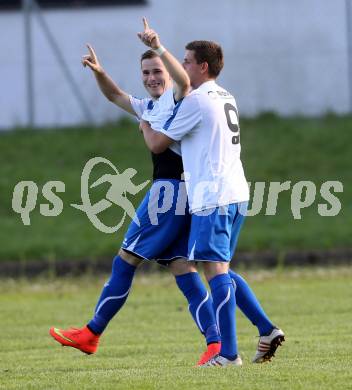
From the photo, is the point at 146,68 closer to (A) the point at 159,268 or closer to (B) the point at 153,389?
(B) the point at 153,389

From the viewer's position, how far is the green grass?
2131cm

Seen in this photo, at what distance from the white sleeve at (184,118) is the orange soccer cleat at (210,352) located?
147 centimetres

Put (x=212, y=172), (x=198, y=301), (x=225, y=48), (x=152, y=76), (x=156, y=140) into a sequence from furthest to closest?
(x=225, y=48) < (x=152, y=76) < (x=198, y=301) < (x=156, y=140) < (x=212, y=172)

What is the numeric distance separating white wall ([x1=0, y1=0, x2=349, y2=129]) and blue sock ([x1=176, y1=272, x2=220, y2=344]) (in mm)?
15911

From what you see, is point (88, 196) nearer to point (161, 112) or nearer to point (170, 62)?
point (161, 112)

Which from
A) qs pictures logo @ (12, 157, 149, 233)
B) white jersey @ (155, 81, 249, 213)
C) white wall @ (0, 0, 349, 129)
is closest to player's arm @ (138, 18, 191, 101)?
white jersey @ (155, 81, 249, 213)

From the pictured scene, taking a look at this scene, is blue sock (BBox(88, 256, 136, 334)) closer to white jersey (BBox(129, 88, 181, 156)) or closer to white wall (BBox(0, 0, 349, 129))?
white jersey (BBox(129, 88, 181, 156))

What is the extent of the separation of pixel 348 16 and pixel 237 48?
232 cm

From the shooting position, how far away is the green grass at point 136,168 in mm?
21312

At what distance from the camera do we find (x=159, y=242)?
902 centimetres

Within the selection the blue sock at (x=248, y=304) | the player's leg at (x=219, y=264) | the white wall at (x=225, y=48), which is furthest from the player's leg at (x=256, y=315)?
the white wall at (x=225, y=48)

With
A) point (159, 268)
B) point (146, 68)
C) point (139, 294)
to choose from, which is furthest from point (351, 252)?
point (146, 68)

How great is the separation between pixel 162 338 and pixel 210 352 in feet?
9.00

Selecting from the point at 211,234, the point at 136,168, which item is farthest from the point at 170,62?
the point at 136,168
